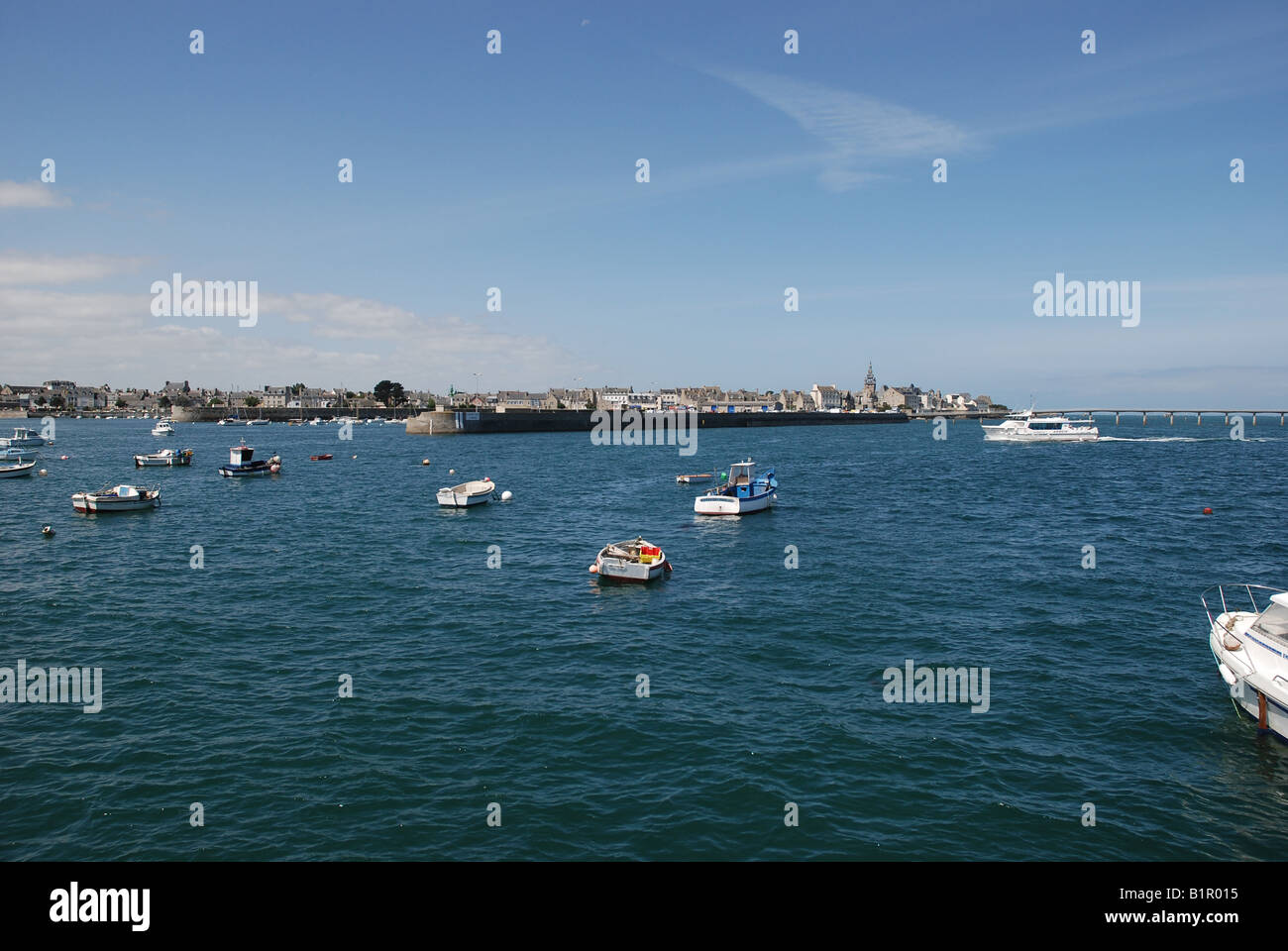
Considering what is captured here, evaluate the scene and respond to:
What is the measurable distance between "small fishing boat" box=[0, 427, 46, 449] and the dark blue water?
9482 cm

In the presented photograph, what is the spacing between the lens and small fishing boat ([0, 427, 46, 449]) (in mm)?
119062

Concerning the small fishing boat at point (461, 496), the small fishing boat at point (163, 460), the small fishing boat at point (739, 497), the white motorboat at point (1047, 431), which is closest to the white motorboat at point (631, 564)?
the small fishing boat at point (739, 497)

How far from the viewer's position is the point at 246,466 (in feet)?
279

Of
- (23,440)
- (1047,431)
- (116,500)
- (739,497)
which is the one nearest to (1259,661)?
(739,497)

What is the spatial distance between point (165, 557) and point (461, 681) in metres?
27.2

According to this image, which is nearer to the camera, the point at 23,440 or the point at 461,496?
the point at 461,496

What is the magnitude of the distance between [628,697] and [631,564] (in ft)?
43.1

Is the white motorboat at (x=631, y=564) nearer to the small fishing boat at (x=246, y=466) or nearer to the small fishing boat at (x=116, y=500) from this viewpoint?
the small fishing boat at (x=116, y=500)

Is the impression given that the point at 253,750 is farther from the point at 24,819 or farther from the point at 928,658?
the point at 928,658

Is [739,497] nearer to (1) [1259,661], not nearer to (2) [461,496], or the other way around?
(2) [461,496]
